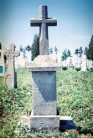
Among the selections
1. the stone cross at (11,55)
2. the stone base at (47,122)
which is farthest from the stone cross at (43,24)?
the stone cross at (11,55)

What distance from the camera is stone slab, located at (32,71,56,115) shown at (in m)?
6.46

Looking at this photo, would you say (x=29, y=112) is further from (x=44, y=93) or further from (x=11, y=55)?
(x=11, y=55)

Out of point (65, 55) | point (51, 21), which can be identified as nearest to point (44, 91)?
point (51, 21)

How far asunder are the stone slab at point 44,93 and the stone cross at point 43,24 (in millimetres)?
621

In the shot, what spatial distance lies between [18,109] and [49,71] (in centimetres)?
289

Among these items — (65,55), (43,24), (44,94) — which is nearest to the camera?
(44,94)

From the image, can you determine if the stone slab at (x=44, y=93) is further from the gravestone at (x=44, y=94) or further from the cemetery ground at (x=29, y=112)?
the cemetery ground at (x=29, y=112)

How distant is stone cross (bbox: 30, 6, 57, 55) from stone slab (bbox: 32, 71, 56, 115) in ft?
2.04

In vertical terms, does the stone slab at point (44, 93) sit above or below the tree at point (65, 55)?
below

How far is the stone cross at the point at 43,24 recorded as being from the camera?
671 centimetres

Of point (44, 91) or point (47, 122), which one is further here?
point (44, 91)

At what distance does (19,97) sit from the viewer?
10516mm

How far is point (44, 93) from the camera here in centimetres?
647

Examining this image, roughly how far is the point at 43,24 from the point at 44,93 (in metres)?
1.67
